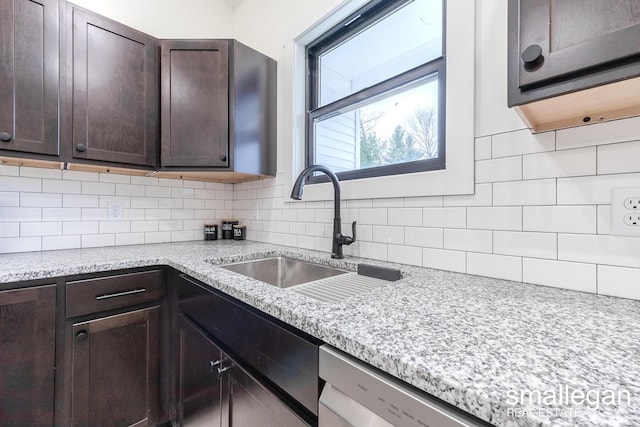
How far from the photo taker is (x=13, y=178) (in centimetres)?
146

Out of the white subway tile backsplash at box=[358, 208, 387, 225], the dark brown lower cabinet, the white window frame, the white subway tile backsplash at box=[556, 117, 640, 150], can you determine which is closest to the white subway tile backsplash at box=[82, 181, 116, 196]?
the dark brown lower cabinet

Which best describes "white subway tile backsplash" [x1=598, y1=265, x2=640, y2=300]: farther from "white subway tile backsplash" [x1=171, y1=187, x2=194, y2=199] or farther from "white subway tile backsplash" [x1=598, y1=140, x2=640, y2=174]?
"white subway tile backsplash" [x1=171, y1=187, x2=194, y2=199]

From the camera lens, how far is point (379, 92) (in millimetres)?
1428

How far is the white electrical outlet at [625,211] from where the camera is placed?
0.71 m

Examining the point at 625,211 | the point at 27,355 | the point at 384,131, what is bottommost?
the point at 27,355

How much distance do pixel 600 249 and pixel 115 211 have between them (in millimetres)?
2270

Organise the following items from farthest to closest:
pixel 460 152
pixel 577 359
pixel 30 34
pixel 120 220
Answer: pixel 120 220
pixel 30 34
pixel 460 152
pixel 577 359

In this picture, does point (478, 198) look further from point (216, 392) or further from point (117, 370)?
point (117, 370)

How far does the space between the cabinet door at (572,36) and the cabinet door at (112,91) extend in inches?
68.4

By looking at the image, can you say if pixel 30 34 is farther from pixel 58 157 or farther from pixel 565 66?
pixel 565 66

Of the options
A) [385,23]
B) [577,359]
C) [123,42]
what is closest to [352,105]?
[385,23]

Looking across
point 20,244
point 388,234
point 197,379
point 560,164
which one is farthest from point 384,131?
point 20,244

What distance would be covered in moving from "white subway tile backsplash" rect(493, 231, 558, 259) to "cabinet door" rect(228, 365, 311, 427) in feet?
2.57

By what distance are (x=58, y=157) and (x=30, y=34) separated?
0.55 m
